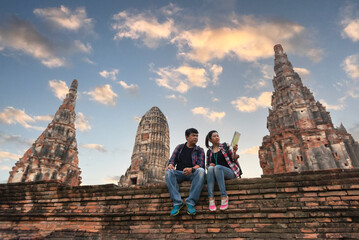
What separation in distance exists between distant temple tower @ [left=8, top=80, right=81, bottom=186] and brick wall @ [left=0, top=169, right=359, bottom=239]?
2909 cm

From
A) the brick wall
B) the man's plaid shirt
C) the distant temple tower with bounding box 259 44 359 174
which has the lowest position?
the brick wall

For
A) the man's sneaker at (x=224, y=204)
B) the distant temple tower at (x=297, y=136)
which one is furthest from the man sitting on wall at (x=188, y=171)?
the distant temple tower at (x=297, y=136)

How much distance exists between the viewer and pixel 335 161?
811 inches

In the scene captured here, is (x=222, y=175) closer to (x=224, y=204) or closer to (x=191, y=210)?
(x=224, y=204)

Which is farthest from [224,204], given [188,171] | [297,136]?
[297,136]

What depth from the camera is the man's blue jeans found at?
14.5 ft

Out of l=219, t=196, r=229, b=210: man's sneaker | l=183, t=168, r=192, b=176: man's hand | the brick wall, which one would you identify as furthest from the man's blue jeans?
l=219, t=196, r=229, b=210: man's sneaker

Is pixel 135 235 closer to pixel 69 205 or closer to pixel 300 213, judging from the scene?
pixel 69 205

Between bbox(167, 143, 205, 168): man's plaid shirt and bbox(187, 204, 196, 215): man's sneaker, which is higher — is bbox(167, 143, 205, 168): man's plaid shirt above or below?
above

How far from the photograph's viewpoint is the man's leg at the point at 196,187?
441 cm

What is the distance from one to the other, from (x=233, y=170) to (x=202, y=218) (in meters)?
1.25

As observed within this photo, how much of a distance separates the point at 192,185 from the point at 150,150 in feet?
128

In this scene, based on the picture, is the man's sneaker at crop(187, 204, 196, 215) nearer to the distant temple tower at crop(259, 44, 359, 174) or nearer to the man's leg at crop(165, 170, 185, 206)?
Answer: the man's leg at crop(165, 170, 185, 206)

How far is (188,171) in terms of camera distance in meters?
4.71
